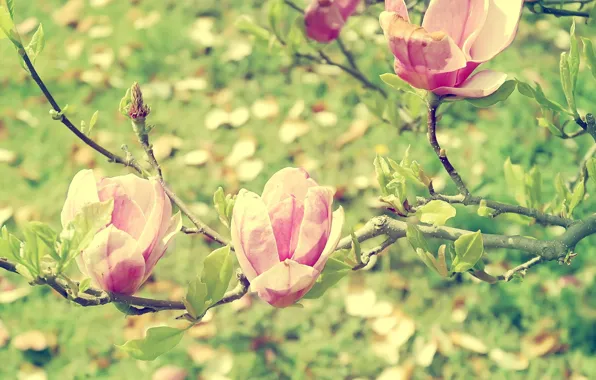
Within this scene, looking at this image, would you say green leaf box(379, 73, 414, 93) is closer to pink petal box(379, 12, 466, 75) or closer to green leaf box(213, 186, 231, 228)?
pink petal box(379, 12, 466, 75)

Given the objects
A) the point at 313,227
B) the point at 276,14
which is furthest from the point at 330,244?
the point at 276,14

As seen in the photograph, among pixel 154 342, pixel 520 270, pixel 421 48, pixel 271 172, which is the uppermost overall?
pixel 421 48

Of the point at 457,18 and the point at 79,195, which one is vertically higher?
the point at 457,18

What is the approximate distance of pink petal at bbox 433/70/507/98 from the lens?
0.66m

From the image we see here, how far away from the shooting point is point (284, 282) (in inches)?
26.9

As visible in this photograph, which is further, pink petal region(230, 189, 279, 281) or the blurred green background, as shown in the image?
the blurred green background

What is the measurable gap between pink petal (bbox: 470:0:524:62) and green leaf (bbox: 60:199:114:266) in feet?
1.28

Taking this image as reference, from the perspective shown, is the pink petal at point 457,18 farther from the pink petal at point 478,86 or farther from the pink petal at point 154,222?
the pink petal at point 154,222

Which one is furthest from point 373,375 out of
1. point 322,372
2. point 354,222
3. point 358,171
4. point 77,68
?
point 77,68

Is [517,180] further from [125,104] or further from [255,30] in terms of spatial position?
[125,104]

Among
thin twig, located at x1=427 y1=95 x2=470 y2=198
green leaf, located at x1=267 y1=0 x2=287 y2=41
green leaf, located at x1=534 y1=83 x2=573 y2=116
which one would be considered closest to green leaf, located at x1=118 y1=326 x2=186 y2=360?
thin twig, located at x1=427 y1=95 x2=470 y2=198

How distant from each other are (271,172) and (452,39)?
1770 millimetres

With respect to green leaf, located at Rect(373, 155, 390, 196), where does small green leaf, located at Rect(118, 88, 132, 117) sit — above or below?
above

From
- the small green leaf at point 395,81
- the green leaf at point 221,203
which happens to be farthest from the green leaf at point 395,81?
the green leaf at point 221,203
